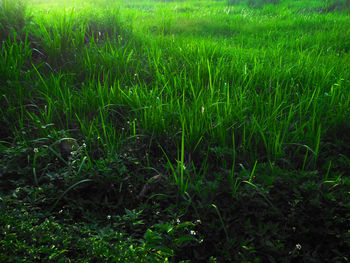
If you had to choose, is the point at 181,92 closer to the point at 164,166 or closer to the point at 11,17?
the point at 164,166

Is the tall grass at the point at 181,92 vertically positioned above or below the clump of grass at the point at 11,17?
below

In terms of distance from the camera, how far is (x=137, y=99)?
2363 millimetres

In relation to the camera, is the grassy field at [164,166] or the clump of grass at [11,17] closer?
the grassy field at [164,166]

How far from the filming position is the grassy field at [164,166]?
4.50ft

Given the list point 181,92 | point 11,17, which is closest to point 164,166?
point 181,92

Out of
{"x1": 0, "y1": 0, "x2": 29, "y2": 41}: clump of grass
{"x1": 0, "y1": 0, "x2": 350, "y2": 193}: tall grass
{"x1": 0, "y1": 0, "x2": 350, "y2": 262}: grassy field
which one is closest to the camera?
{"x1": 0, "y1": 0, "x2": 350, "y2": 262}: grassy field

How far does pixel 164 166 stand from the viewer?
74.1 inches

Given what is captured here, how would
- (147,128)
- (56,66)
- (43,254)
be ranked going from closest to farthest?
(43,254) < (147,128) < (56,66)

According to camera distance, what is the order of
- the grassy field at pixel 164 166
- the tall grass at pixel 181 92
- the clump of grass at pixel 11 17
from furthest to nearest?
the clump of grass at pixel 11 17 → the tall grass at pixel 181 92 → the grassy field at pixel 164 166

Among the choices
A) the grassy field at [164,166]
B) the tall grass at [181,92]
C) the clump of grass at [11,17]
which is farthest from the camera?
the clump of grass at [11,17]

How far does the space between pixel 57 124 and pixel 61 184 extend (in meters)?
0.75

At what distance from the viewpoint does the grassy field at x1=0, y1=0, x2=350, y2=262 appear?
1370 millimetres

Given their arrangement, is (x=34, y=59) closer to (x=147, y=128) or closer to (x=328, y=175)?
(x=147, y=128)

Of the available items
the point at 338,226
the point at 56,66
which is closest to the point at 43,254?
the point at 338,226
